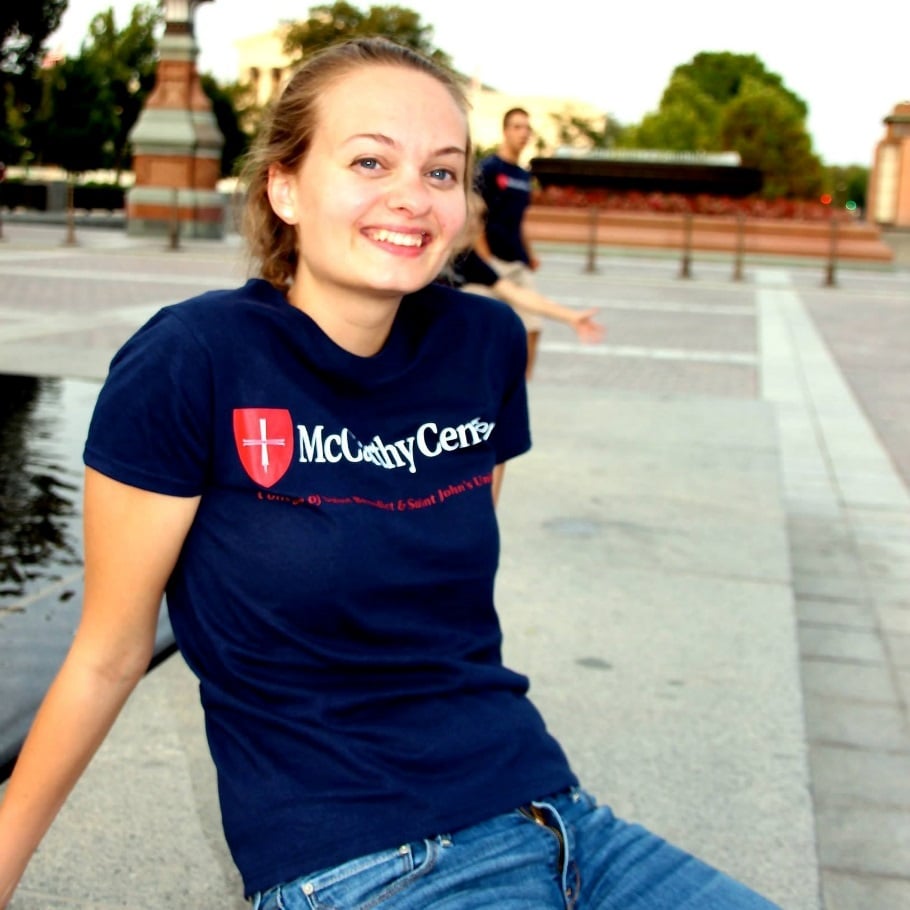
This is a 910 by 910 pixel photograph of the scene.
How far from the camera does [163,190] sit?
2602 centimetres

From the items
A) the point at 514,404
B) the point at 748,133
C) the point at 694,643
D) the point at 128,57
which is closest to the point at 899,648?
the point at 694,643

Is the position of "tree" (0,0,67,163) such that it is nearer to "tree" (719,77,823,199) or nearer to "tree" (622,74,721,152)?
"tree" (719,77,823,199)

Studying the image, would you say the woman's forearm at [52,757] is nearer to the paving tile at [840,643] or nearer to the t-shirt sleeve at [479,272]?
the paving tile at [840,643]

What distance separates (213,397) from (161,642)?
83.5 inches

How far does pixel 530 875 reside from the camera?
4.97 ft

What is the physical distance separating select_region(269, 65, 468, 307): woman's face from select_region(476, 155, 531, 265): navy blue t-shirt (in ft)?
22.3

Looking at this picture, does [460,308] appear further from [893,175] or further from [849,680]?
Answer: [893,175]

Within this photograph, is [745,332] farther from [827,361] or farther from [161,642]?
[161,642]

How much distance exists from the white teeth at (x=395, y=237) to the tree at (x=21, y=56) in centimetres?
3563

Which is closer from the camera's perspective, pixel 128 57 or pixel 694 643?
pixel 694 643

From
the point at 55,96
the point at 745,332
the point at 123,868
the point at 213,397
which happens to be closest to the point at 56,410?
the point at 123,868

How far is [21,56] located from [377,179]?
1699 inches

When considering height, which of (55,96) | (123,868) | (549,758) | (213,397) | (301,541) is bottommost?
(123,868)

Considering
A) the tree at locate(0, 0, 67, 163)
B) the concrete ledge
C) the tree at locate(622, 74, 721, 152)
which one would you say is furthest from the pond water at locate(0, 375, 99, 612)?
the tree at locate(622, 74, 721, 152)
